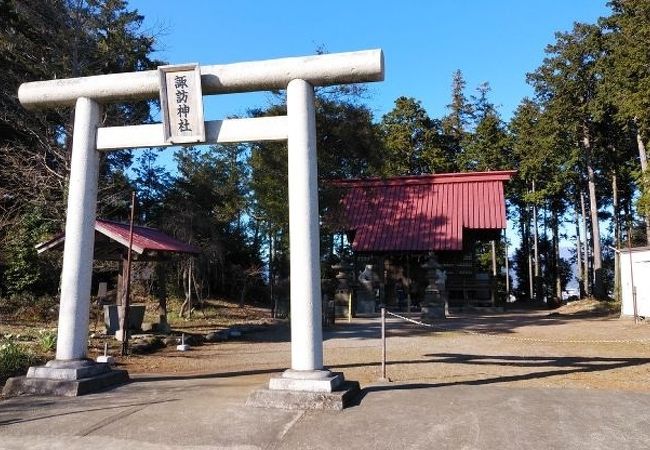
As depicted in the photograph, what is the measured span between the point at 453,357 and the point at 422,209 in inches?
545

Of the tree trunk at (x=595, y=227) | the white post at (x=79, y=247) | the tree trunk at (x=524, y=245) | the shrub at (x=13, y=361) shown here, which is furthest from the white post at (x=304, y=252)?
the tree trunk at (x=524, y=245)

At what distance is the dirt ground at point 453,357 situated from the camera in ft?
25.3

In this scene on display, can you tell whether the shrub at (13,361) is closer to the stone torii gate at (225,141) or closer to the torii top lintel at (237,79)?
the stone torii gate at (225,141)

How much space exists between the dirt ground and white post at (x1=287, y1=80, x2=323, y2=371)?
1735 mm

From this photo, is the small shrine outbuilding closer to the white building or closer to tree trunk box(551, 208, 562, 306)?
the white building

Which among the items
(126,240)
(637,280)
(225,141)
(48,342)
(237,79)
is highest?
(237,79)

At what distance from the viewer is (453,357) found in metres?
A: 9.87

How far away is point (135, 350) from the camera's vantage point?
1074 cm

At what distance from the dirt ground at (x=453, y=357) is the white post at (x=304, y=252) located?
1735 millimetres

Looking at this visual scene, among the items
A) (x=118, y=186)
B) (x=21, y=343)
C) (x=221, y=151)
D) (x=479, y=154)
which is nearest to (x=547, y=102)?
(x=479, y=154)

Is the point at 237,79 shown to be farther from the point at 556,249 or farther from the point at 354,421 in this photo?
Answer: the point at 556,249

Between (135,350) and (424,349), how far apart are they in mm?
5896

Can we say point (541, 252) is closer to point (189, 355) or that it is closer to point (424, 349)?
point (424, 349)

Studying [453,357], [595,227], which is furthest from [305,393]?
[595,227]
